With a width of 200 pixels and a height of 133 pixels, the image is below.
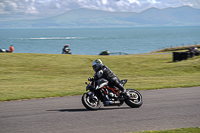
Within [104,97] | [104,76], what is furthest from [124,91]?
[104,76]

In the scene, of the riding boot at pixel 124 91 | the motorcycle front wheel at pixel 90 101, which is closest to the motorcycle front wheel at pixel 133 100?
the riding boot at pixel 124 91

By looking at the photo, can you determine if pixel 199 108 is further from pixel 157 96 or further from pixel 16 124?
pixel 16 124

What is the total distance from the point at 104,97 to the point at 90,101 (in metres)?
0.49

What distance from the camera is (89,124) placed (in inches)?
286

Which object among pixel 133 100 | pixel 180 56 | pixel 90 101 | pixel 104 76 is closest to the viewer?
pixel 90 101

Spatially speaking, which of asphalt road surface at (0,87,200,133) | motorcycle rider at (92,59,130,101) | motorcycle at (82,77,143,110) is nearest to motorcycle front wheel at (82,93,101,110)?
motorcycle at (82,77,143,110)

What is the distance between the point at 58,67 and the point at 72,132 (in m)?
21.2

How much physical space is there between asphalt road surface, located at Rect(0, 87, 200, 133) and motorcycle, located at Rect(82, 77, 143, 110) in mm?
230

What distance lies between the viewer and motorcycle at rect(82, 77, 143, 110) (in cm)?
889

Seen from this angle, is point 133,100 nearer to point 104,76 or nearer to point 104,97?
point 104,97

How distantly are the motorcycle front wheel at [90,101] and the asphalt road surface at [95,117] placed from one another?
185 mm

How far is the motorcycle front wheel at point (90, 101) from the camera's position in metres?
8.89

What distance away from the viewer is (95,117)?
317 inches

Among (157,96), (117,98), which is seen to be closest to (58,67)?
(157,96)
